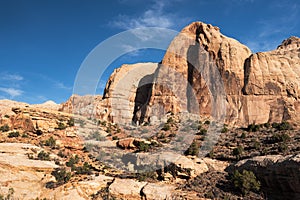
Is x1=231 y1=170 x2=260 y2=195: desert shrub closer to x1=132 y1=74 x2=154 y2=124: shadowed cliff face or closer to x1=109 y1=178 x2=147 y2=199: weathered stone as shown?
x1=109 y1=178 x2=147 y2=199: weathered stone

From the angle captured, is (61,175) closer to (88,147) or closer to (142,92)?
(88,147)

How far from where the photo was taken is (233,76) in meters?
40.2

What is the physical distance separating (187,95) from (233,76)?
28.6 feet

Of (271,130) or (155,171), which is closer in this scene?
(155,171)

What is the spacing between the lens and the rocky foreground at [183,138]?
62.8 ft

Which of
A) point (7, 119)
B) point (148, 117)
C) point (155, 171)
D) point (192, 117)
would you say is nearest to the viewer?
point (155, 171)

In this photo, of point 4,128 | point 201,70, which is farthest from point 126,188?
point 201,70

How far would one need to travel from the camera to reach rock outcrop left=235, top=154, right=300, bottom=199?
16.1 metres

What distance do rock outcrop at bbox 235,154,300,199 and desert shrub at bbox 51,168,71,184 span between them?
1593cm

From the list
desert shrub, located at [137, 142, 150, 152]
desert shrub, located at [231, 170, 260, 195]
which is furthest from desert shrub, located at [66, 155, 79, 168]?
desert shrub, located at [231, 170, 260, 195]

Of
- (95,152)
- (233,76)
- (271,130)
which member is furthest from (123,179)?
(233,76)

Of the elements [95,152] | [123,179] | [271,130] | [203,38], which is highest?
[203,38]

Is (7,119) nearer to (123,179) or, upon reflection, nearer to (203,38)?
(123,179)

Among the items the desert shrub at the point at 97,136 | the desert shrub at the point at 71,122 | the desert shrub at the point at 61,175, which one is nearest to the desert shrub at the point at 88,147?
the desert shrub at the point at 97,136
